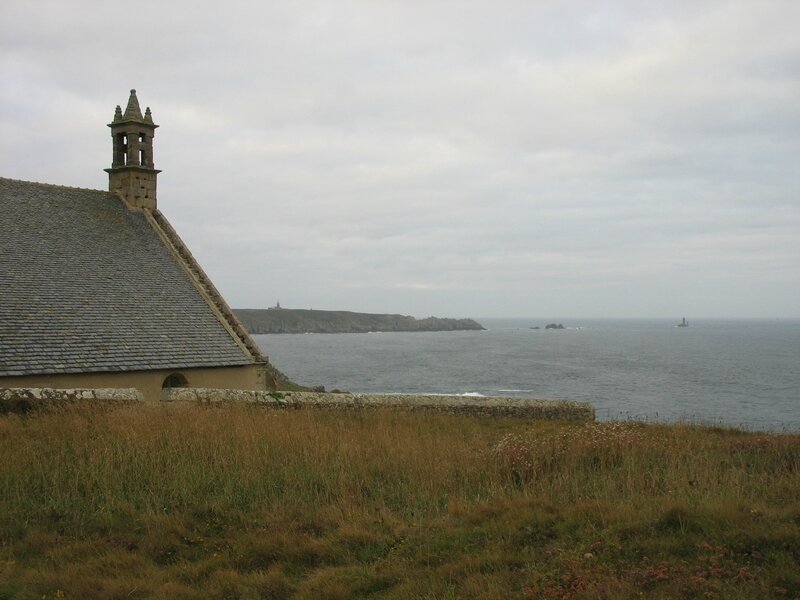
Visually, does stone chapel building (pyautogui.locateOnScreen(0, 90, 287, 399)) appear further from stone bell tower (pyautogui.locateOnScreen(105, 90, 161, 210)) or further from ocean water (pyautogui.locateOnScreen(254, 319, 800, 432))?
ocean water (pyautogui.locateOnScreen(254, 319, 800, 432))

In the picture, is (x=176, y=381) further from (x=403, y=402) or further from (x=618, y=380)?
(x=618, y=380)

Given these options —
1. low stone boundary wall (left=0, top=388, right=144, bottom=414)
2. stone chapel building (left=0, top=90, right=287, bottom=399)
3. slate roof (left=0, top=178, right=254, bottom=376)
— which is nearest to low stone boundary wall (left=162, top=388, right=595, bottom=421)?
low stone boundary wall (left=0, top=388, right=144, bottom=414)

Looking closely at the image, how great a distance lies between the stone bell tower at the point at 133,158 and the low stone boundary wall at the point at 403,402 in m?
10.9

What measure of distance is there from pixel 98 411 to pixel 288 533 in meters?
6.11

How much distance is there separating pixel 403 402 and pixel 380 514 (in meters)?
9.62

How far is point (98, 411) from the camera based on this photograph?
10961mm

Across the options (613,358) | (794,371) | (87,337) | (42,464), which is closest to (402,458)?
(42,464)

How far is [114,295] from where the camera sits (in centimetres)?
1983

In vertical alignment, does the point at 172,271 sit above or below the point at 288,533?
above

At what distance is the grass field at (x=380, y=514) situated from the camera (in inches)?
202

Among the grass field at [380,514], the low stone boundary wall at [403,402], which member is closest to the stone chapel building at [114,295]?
the low stone boundary wall at [403,402]

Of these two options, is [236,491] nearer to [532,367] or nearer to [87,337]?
[87,337]

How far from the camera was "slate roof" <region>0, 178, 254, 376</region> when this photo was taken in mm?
17031

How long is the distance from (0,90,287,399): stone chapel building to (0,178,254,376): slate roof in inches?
1.4
